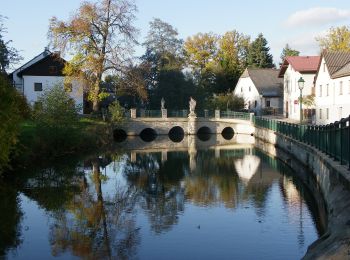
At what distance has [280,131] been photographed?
116 feet

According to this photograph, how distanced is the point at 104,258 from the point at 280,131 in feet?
83.6

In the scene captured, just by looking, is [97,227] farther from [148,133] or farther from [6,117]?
[148,133]

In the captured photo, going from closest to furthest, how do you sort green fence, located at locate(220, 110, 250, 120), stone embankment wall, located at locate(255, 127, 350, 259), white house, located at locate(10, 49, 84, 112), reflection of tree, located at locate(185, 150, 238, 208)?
1. stone embankment wall, located at locate(255, 127, 350, 259)
2. reflection of tree, located at locate(185, 150, 238, 208)
3. white house, located at locate(10, 49, 84, 112)
4. green fence, located at locate(220, 110, 250, 120)

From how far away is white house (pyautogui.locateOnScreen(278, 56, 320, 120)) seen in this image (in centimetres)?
5088

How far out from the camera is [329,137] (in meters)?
16.8

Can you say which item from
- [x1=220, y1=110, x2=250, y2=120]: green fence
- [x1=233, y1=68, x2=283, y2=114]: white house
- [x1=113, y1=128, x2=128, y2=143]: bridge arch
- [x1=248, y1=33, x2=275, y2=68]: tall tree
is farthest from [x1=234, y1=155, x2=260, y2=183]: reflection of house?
[x1=248, y1=33, x2=275, y2=68]: tall tree

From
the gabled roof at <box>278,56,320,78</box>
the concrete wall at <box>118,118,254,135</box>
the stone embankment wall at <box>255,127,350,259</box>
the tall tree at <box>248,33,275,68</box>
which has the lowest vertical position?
the stone embankment wall at <box>255,127,350,259</box>

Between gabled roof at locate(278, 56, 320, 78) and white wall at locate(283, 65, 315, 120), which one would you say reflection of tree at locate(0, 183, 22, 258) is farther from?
gabled roof at locate(278, 56, 320, 78)

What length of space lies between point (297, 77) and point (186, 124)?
1455cm

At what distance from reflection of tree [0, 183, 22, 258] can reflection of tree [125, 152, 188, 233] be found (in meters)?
4.13

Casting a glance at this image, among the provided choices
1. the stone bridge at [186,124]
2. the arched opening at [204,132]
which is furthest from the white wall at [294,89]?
the arched opening at [204,132]

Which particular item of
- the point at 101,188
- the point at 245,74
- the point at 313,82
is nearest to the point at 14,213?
the point at 101,188

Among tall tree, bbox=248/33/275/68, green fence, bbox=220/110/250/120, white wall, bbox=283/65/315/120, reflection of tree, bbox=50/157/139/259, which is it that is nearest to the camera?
reflection of tree, bbox=50/157/139/259

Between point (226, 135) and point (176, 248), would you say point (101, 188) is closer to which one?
point (176, 248)
